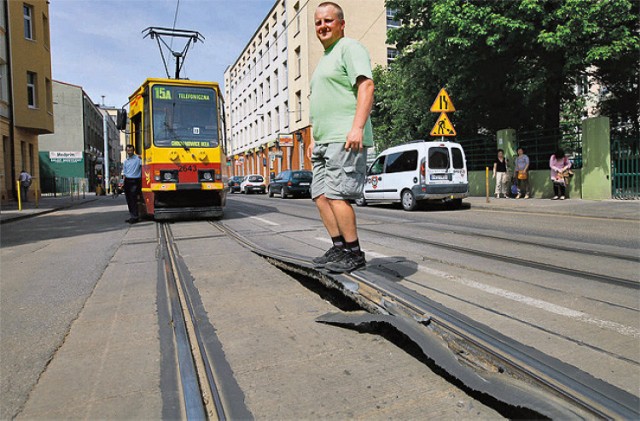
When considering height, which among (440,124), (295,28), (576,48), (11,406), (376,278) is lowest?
(11,406)

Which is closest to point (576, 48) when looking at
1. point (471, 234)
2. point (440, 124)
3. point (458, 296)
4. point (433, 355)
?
point (440, 124)

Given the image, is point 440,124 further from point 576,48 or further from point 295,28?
point 295,28

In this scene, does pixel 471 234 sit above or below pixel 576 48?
below

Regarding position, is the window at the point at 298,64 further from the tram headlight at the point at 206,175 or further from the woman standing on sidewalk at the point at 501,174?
the tram headlight at the point at 206,175

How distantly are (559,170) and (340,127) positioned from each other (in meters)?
13.2

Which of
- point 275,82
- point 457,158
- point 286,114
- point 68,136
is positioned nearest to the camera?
point 457,158

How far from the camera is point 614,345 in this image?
8.52 ft

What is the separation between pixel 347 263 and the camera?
3641 mm

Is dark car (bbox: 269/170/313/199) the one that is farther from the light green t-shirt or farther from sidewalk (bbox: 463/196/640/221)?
the light green t-shirt

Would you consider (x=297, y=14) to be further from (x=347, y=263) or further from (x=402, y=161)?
(x=347, y=263)

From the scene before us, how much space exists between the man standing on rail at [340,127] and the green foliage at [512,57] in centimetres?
1186

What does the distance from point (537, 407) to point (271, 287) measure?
2.63 meters

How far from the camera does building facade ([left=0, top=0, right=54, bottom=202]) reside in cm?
2292

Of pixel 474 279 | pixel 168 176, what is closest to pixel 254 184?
pixel 168 176
